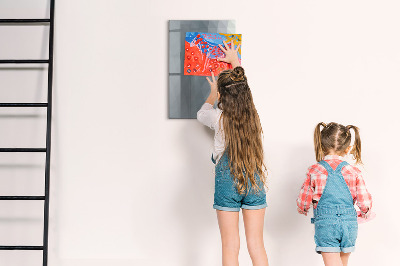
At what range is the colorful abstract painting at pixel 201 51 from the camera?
297 centimetres

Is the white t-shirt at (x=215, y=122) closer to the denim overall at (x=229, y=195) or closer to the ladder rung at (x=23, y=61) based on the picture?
the denim overall at (x=229, y=195)

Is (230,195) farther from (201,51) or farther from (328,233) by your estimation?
(201,51)

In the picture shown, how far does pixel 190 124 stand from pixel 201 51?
445mm

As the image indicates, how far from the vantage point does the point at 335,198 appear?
2.47 meters

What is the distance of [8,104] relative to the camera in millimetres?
2898

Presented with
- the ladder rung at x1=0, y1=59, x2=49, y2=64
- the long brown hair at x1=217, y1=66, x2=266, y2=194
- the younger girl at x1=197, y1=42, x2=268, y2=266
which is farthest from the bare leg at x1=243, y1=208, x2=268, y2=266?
the ladder rung at x1=0, y1=59, x2=49, y2=64

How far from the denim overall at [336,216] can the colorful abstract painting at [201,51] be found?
96 cm

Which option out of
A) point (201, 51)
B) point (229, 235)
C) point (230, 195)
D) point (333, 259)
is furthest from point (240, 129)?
point (333, 259)

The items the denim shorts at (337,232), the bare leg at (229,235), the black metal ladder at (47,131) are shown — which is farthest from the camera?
the black metal ladder at (47,131)

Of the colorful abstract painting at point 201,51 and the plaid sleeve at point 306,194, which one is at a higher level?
the colorful abstract painting at point 201,51

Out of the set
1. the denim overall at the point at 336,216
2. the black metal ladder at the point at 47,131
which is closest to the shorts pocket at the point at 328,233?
the denim overall at the point at 336,216

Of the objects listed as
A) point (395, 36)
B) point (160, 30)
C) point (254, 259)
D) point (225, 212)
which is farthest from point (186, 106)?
point (395, 36)

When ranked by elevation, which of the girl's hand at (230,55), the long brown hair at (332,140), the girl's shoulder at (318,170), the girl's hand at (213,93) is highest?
the girl's hand at (230,55)

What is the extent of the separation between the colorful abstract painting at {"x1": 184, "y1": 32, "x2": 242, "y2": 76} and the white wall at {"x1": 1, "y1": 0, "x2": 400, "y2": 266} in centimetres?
12
